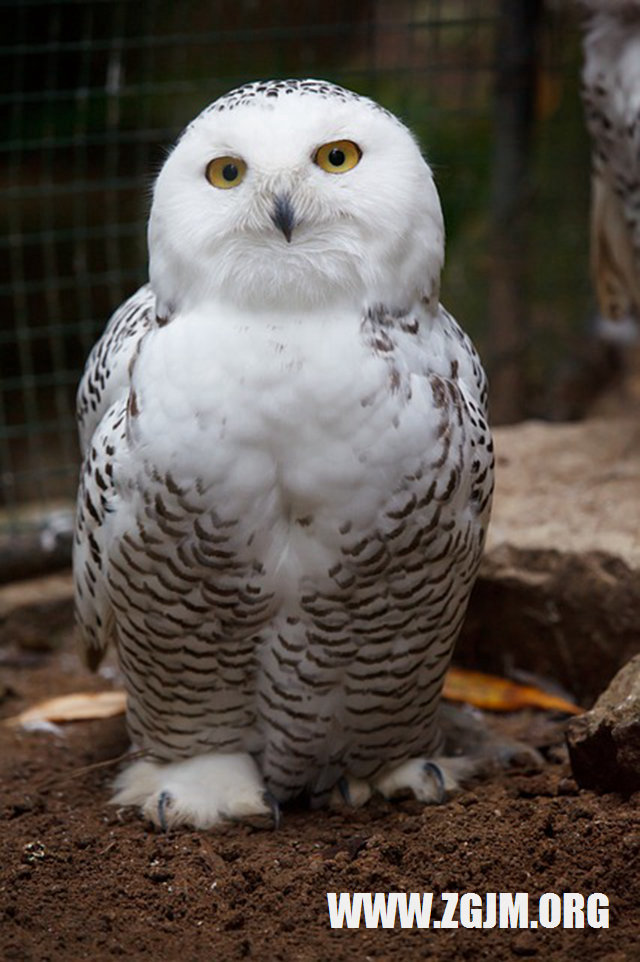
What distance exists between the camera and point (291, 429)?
2.44 meters

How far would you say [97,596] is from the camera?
9.50ft

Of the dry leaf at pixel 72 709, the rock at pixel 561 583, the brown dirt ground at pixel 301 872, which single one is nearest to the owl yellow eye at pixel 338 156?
the brown dirt ground at pixel 301 872

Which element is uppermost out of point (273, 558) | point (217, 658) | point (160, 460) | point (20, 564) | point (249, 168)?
point (249, 168)

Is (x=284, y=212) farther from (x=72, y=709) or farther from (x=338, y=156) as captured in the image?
(x=72, y=709)

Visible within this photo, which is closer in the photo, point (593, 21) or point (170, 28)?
point (593, 21)

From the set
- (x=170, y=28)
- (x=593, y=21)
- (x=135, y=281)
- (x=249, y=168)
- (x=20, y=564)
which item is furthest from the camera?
(x=135, y=281)

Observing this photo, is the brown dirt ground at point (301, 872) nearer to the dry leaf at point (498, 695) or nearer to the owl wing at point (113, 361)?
the dry leaf at point (498, 695)

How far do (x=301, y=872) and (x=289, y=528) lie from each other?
64 cm

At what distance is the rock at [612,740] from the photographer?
265cm

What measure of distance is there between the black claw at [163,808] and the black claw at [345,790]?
1.27 ft

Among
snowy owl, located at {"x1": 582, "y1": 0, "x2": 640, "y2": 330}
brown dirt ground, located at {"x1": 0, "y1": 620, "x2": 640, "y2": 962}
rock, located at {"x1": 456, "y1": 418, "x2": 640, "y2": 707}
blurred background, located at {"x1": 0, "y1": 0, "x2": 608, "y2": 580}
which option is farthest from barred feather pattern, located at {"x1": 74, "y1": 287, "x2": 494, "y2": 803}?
blurred background, located at {"x1": 0, "y1": 0, "x2": 608, "y2": 580}

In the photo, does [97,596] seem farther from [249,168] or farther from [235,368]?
[249,168]

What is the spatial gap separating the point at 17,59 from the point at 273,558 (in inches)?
103

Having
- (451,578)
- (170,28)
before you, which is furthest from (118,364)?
(170,28)
